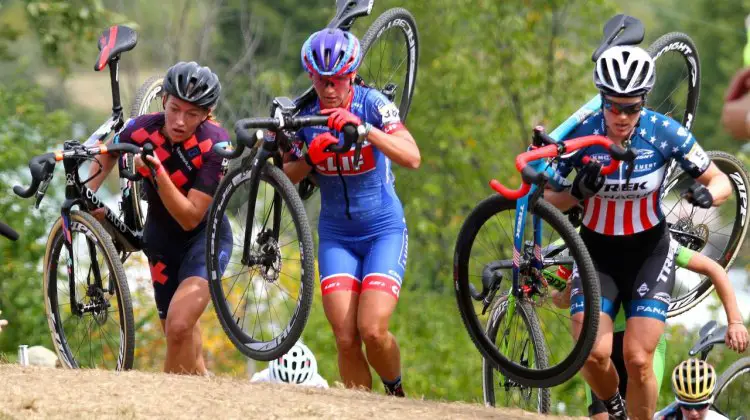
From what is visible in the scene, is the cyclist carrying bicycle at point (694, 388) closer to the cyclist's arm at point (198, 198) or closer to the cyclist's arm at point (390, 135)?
the cyclist's arm at point (390, 135)

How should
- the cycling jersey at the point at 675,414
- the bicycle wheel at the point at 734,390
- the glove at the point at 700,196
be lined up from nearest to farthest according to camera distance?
the glove at the point at 700,196 < the cycling jersey at the point at 675,414 < the bicycle wheel at the point at 734,390

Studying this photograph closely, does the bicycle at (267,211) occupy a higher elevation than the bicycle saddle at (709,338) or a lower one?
higher

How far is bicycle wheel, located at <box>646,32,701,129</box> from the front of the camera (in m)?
10.4

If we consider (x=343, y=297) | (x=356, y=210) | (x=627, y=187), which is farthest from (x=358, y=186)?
(x=627, y=187)

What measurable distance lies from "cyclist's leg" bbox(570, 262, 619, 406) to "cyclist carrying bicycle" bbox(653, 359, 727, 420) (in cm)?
216

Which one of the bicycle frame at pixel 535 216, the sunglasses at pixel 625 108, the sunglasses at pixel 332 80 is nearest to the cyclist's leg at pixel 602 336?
the bicycle frame at pixel 535 216

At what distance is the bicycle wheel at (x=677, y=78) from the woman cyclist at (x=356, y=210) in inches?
89.7

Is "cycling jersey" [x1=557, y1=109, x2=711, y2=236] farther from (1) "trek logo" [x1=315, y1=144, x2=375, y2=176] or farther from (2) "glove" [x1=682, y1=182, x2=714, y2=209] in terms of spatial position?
(1) "trek logo" [x1=315, y1=144, x2=375, y2=176]

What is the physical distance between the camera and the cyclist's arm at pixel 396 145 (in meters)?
8.70

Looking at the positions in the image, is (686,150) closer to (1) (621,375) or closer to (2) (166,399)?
(1) (621,375)

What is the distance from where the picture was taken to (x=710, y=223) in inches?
430

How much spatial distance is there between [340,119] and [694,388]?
13.4 ft

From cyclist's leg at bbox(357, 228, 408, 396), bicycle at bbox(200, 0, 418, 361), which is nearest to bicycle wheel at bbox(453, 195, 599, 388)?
cyclist's leg at bbox(357, 228, 408, 396)

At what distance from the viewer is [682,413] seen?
442 inches
